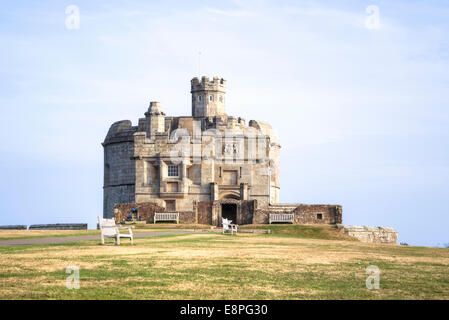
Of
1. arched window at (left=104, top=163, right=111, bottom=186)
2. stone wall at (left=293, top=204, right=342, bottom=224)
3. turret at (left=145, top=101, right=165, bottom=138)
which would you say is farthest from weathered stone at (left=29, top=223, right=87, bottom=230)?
arched window at (left=104, top=163, right=111, bottom=186)

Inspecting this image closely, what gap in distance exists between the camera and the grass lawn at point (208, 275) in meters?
12.1

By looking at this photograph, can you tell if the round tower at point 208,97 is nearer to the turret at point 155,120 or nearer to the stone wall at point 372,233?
the turret at point 155,120

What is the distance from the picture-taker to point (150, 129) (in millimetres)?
62875

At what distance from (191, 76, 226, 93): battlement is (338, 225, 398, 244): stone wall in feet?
95.1

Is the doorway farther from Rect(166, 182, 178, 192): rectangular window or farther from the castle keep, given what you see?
Rect(166, 182, 178, 192): rectangular window

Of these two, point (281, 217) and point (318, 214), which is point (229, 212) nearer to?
point (281, 217)

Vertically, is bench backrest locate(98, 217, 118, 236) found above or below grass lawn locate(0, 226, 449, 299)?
A: above

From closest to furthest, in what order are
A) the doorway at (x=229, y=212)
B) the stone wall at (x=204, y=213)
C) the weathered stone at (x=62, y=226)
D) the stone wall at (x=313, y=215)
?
the stone wall at (x=313, y=215) < the stone wall at (x=204, y=213) < the weathered stone at (x=62, y=226) < the doorway at (x=229, y=212)

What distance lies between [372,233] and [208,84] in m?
30.2

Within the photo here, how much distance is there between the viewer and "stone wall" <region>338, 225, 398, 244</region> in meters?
44.7

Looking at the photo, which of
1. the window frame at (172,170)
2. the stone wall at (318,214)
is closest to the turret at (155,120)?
the window frame at (172,170)

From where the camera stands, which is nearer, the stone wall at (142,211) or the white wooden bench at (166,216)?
the white wooden bench at (166,216)

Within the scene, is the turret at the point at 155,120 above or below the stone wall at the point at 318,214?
above
